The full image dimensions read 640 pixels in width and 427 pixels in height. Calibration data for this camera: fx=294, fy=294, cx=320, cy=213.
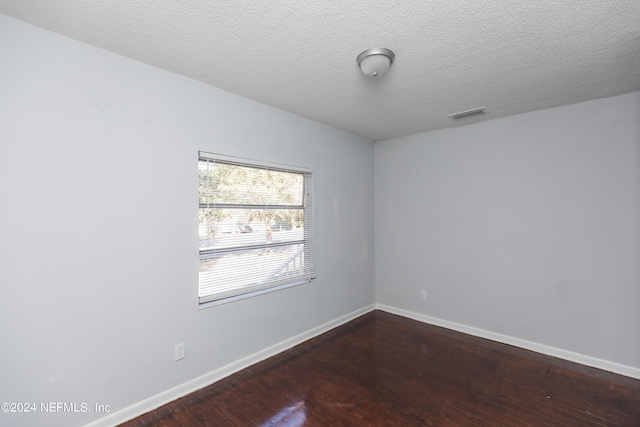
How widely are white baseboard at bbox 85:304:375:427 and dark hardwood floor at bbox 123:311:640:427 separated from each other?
2.1 inches

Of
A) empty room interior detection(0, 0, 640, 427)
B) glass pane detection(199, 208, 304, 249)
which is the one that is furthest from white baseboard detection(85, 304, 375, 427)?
glass pane detection(199, 208, 304, 249)

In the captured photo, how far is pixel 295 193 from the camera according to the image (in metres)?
3.37

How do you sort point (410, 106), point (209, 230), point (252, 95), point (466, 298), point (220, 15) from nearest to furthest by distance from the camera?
point (220, 15), point (209, 230), point (252, 95), point (410, 106), point (466, 298)

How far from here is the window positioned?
2582 millimetres

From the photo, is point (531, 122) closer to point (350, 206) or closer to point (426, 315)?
point (350, 206)

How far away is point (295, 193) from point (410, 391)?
220 centimetres

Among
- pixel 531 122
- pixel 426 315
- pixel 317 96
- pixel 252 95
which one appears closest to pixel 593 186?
pixel 531 122

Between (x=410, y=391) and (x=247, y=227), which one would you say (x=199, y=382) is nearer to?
(x=247, y=227)

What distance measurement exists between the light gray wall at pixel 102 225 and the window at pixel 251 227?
12cm

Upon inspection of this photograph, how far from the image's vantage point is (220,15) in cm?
165

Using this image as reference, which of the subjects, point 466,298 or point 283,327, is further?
point 466,298

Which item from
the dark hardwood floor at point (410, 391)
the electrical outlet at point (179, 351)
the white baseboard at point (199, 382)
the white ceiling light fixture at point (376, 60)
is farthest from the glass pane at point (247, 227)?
the white ceiling light fixture at point (376, 60)

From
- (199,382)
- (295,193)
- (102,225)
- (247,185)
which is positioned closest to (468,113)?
(295,193)

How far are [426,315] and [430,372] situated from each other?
1329 millimetres
